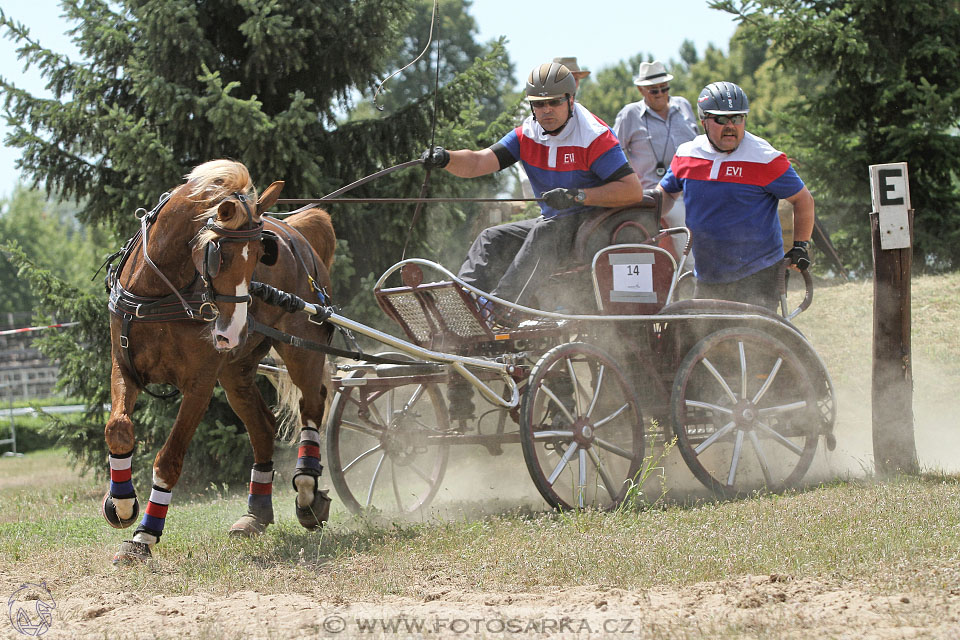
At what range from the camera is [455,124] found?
9.95 m

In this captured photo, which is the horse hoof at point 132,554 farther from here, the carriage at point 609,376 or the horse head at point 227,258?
the carriage at point 609,376

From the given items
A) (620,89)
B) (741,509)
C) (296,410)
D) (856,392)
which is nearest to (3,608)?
(296,410)

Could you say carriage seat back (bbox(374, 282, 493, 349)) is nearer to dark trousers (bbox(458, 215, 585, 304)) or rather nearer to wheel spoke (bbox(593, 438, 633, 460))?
dark trousers (bbox(458, 215, 585, 304))

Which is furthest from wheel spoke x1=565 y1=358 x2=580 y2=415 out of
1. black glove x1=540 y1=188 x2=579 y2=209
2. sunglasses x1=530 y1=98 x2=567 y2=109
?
sunglasses x1=530 y1=98 x2=567 y2=109

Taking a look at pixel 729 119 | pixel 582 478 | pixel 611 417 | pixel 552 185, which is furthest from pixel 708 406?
pixel 729 119

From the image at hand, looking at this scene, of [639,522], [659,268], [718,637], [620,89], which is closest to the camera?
[718,637]

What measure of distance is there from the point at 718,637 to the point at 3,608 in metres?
2.94

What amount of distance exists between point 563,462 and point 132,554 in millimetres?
2345

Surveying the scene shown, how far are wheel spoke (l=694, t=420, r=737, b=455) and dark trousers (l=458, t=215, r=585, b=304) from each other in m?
1.35

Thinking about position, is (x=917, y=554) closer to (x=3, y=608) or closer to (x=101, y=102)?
(x=3, y=608)

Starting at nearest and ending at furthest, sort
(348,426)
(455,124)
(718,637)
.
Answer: (718,637) < (348,426) < (455,124)

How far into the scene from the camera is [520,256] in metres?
Answer: 6.07

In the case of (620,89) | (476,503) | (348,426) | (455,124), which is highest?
(620,89)

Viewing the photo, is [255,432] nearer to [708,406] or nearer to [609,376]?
[609,376]
